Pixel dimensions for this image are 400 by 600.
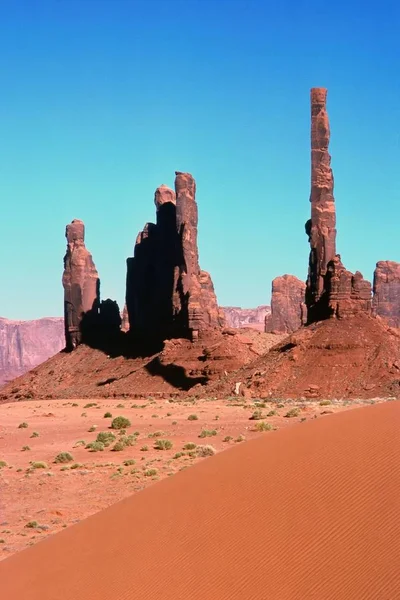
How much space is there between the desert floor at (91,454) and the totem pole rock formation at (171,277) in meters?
23.8

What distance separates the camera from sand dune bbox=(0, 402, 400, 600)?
668 centimetres

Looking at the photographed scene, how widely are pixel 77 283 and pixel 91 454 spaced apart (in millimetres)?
59432

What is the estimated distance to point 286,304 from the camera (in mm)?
103062

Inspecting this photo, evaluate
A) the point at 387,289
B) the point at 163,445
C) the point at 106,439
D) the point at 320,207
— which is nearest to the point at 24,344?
the point at 387,289

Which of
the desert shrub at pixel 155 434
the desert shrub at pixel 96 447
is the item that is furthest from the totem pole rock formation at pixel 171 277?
Result: the desert shrub at pixel 96 447

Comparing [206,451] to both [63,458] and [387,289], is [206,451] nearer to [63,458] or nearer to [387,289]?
[63,458]

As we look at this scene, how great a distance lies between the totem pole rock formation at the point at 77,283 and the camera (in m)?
82.2

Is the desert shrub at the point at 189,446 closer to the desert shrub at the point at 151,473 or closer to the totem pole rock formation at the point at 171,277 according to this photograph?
the desert shrub at the point at 151,473

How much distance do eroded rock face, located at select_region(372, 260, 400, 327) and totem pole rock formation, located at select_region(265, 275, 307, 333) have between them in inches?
397

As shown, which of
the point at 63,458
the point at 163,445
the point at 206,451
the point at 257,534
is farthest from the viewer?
the point at 163,445

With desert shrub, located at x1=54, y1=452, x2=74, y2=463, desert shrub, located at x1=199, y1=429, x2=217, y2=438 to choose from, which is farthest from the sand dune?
desert shrub, located at x1=199, y1=429, x2=217, y2=438

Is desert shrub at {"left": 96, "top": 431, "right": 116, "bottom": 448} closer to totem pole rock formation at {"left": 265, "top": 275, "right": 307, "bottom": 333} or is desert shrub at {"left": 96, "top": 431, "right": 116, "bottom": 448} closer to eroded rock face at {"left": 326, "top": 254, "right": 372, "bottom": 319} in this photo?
eroded rock face at {"left": 326, "top": 254, "right": 372, "bottom": 319}

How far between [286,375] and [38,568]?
1511 inches

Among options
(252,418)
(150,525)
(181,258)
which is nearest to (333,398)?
(252,418)
